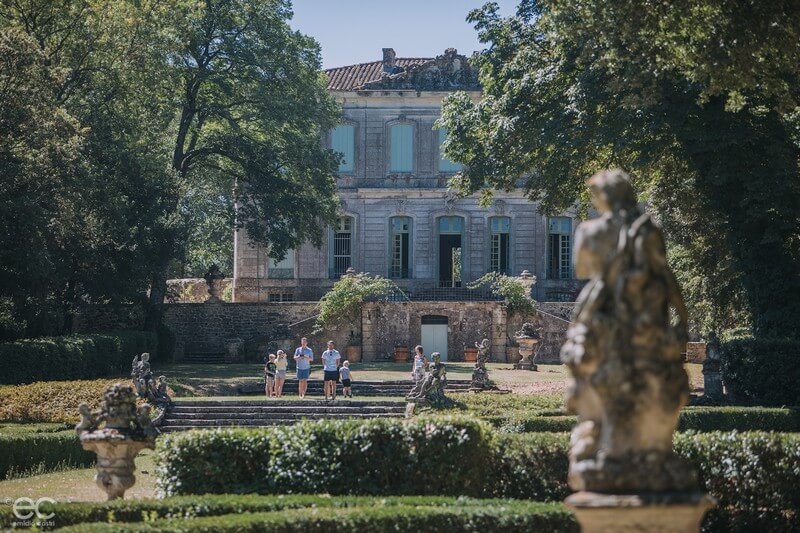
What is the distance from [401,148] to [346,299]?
975cm

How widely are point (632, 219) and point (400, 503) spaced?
5.41 meters

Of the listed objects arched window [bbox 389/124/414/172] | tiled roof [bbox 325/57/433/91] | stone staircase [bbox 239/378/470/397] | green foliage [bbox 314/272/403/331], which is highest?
tiled roof [bbox 325/57/433/91]

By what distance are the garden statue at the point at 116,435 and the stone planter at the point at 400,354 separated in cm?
2658

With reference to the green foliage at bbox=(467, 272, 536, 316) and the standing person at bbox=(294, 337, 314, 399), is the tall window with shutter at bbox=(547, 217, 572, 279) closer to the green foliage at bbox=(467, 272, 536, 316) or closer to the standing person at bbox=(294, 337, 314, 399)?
the green foliage at bbox=(467, 272, 536, 316)

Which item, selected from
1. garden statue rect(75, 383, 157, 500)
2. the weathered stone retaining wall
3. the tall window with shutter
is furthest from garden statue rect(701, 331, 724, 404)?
the tall window with shutter

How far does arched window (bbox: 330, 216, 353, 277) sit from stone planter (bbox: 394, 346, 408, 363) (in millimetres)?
7865

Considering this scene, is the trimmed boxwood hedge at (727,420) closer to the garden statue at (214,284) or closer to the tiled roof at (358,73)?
the garden statue at (214,284)

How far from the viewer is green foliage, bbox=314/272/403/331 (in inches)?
1608

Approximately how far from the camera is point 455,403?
2616 centimetres

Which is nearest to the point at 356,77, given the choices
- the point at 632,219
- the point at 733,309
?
the point at 733,309

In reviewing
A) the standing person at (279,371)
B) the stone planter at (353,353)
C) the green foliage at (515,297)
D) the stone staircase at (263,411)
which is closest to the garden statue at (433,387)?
the stone staircase at (263,411)

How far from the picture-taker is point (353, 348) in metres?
40.8

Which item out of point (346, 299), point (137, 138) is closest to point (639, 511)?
point (137, 138)

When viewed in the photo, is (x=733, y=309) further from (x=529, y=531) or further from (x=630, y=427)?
(x=630, y=427)
